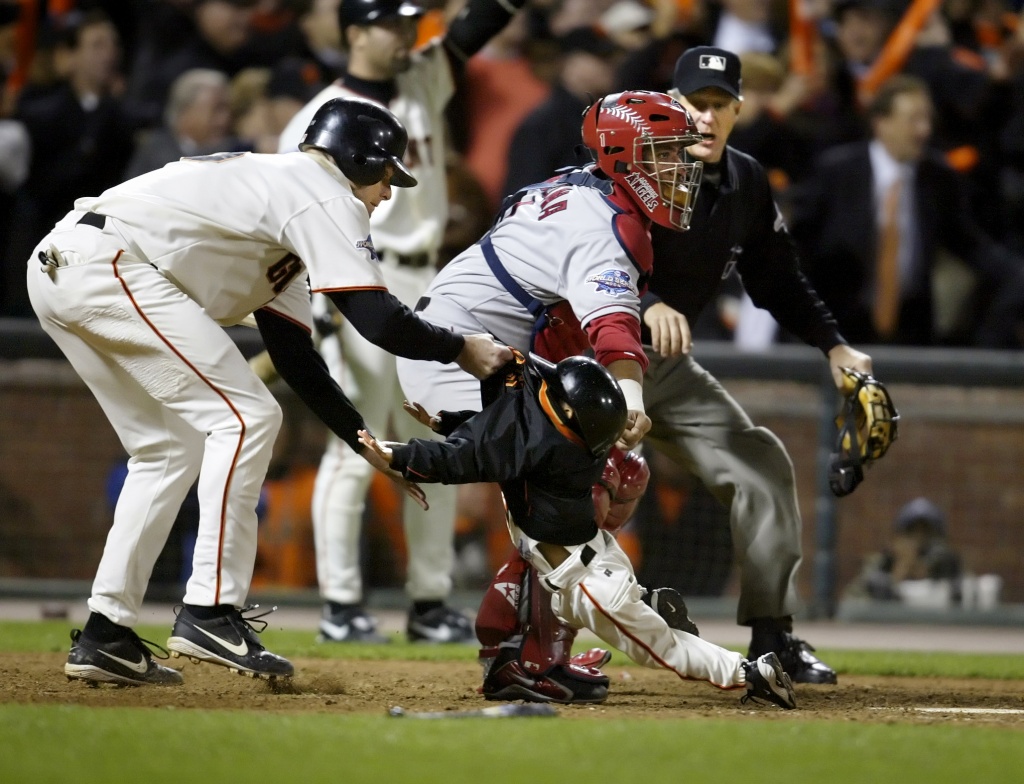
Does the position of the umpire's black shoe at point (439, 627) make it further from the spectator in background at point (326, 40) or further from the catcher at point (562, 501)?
the spectator in background at point (326, 40)

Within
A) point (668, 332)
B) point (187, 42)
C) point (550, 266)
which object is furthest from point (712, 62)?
point (187, 42)

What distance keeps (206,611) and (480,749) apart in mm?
1342

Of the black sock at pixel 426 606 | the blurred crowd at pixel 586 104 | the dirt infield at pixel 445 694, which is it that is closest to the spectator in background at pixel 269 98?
the blurred crowd at pixel 586 104

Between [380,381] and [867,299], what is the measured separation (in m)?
3.84

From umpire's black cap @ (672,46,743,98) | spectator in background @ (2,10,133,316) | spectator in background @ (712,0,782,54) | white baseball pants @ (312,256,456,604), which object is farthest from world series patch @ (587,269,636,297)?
spectator in background @ (712,0,782,54)

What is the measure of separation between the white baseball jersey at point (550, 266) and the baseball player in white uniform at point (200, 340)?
0.33 m

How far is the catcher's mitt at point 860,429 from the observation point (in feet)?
18.6

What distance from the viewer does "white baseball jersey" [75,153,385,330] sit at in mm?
4609

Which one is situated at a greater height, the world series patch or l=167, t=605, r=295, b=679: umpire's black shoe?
the world series patch

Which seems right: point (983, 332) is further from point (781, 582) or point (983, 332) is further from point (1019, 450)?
point (781, 582)

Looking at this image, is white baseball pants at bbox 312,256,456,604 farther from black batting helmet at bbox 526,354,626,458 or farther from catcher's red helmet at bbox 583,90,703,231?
black batting helmet at bbox 526,354,626,458

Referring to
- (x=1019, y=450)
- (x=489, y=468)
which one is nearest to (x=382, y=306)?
(x=489, y=468)

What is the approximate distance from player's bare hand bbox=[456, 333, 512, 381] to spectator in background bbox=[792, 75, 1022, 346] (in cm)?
516

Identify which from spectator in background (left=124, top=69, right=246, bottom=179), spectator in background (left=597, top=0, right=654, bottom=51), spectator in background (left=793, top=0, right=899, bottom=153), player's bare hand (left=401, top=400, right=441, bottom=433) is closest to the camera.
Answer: player's bare hand (left=401, top=400, right=441, bottom=433)
